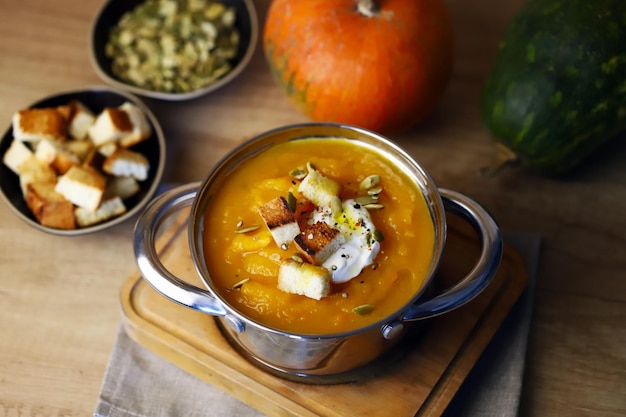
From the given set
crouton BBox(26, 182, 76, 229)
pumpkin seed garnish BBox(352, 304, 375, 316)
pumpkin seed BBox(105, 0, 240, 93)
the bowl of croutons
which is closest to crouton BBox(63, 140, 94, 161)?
the bowl of croutons

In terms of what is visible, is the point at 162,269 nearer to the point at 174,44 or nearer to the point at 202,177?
the point at 202,177

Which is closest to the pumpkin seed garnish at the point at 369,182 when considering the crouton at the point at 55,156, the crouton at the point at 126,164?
the crouton at the point at 126,164

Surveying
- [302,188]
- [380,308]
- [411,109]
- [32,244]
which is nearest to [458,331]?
[380,308]

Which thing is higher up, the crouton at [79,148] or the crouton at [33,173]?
the crouton at [79,148]

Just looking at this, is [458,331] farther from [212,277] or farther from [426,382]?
[212,277]

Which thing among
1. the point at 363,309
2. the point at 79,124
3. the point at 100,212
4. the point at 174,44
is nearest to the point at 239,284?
the point at 363,309

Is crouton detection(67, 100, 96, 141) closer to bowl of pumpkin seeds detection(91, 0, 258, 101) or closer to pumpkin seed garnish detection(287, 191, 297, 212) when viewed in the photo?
bowl of pumpkin seeds detection(91, 0, 258, 101)

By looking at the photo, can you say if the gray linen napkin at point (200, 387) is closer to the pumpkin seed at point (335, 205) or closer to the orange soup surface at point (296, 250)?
the orange soup surface at point (296, 250)
